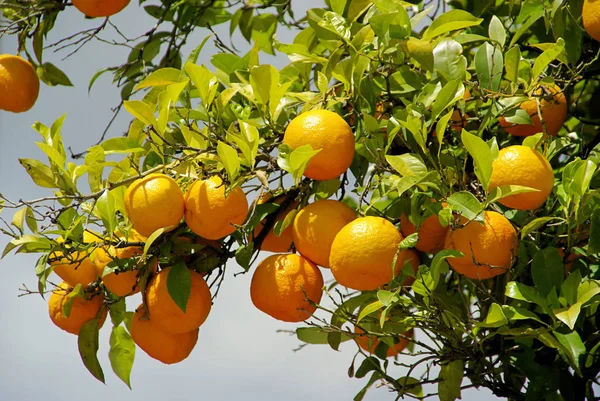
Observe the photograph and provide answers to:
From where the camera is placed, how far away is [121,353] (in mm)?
1545

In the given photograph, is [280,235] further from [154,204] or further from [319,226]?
[154,204]

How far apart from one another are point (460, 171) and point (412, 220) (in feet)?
0.52

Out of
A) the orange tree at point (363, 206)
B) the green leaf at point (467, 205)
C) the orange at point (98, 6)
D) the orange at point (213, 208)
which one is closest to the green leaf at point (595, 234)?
the orange tree at point (363, 206)

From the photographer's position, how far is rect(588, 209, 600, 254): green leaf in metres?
1.24

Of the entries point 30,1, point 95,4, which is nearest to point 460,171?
point 95,4

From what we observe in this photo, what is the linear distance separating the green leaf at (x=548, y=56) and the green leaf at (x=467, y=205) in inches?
12.1

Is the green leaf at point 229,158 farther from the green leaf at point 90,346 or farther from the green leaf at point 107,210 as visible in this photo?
the green leaf at point 90,346

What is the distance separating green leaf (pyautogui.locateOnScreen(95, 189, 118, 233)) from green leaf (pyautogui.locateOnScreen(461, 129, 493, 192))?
57 centimetres

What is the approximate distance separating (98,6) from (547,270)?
112 cm

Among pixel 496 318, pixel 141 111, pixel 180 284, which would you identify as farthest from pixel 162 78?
pixel 496 318

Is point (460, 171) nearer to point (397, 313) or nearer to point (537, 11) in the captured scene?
point (397, 313)

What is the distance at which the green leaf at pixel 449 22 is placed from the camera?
53.4 inches

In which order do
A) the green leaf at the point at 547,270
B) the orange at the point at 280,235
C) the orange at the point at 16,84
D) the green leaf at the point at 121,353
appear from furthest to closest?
the orange at the point at 16,84 < the green leaf at the point at 121,353 < the orange at the point at 280,235 < the green leaf at the point at 547,270

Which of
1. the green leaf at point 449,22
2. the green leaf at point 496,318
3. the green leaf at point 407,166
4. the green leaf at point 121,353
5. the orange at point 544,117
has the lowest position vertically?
the green leaf at point 121,353
